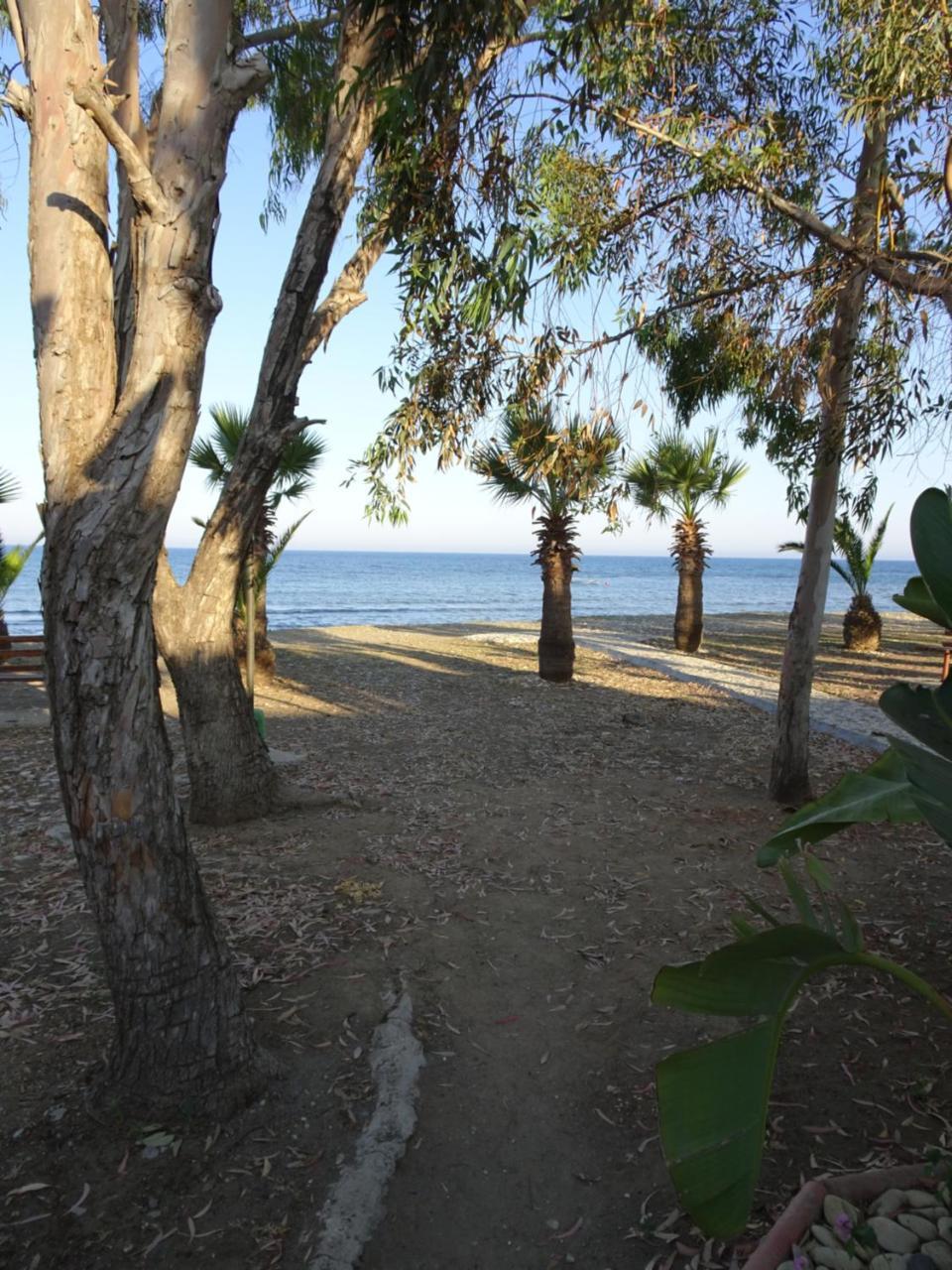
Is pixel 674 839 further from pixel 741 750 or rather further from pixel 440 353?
pixel 440 353

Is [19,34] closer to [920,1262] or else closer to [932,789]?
[932,789]

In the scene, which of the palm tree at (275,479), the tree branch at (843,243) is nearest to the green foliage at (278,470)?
the palm tree at (275,479)

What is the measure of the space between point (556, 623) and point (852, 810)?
1053 cm

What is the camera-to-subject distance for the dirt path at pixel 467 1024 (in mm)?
2551

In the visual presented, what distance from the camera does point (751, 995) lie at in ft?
6.78

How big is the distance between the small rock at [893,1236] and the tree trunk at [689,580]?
50.0 ft

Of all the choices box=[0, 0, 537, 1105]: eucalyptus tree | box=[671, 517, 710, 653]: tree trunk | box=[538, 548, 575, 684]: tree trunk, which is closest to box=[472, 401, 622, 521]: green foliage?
box=[0, 0, 537, 1105]: eucalyptus tree

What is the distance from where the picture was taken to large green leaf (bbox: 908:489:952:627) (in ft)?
7.67

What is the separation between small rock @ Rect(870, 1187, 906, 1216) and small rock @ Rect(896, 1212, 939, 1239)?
0.03 metres

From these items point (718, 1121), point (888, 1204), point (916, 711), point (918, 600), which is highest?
point (918, 600)

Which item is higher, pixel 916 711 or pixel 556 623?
pixel 916 711

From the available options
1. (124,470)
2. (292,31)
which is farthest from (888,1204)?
(292,31)

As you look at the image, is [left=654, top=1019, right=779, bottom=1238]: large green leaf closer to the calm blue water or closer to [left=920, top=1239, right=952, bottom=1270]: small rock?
[left=920, top=1239, right=952, bottom=1270]: small rock

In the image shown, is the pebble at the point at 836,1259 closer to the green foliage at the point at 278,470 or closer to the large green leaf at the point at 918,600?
the large green leaf at the point at 918,600
